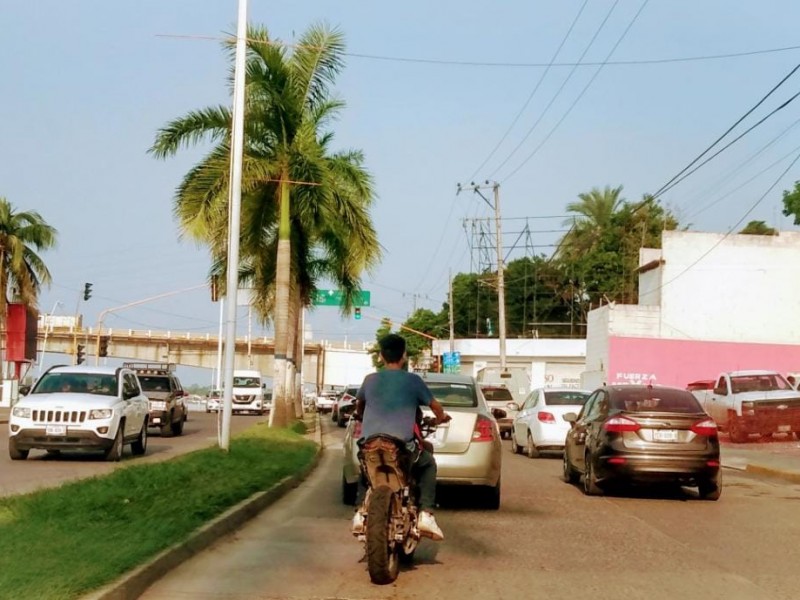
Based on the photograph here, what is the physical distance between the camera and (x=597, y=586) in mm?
8406

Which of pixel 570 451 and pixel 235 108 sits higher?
pixel 235 108

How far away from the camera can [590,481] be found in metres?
15.3

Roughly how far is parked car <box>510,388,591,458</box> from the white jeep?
855 cm

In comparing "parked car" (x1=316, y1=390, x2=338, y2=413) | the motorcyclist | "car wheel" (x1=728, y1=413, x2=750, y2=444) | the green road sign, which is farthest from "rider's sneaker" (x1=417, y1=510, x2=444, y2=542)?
"parked car" (x1=316, y1=390, x2=338, y2=413)

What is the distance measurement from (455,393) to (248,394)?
141ft

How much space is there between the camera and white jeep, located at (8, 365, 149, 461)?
63.9 feet

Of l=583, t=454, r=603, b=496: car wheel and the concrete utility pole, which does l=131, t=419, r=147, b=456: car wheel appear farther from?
l=583, t=454, r=603, b=496: car wheel

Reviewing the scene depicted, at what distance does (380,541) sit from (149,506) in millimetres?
3445

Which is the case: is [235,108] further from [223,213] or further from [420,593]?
[420,593]

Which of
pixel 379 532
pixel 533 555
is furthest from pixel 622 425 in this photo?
pixel 379 532

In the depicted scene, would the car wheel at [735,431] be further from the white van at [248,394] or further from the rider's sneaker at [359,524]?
the white van at [248,394]

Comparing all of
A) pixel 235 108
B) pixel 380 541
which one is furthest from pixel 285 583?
pixel 235 108

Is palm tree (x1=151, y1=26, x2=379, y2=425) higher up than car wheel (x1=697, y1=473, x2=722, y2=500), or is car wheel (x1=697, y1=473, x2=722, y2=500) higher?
palm tree (x1=151, y1=26, x2=379, y2=425)

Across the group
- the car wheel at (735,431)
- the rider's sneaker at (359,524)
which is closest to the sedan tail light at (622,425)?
the rider's sneaker at (359,524)
